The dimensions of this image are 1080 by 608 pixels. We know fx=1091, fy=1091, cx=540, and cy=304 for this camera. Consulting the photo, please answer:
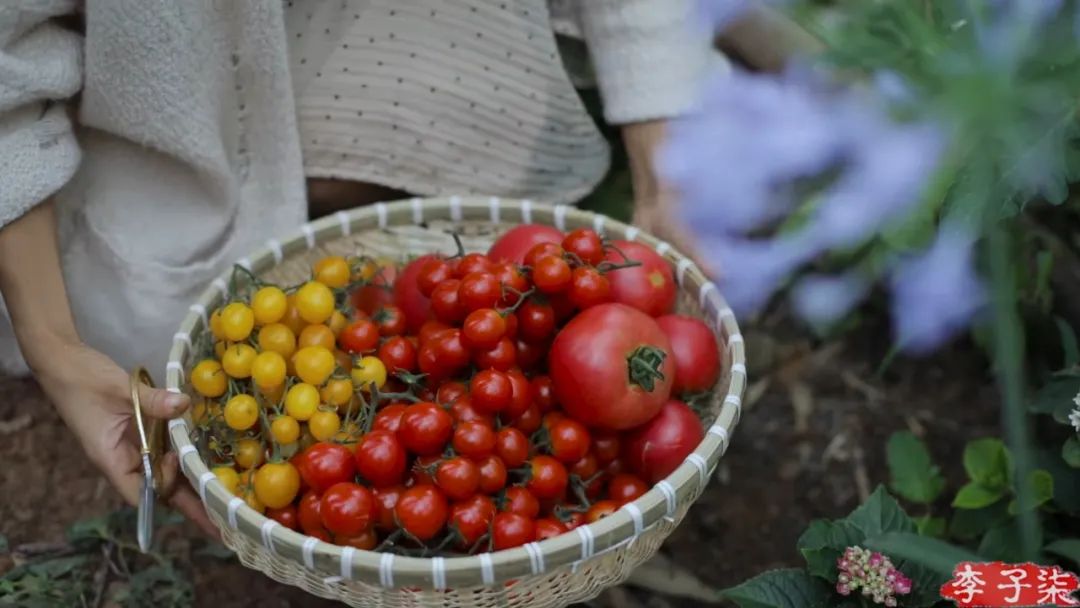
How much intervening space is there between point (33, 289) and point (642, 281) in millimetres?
556

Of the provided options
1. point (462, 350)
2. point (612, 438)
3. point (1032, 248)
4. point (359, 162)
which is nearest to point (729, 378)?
point (612, 438)

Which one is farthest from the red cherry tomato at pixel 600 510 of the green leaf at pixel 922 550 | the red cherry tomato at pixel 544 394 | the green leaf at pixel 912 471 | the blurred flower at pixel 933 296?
the blurred flower at pixel 933 296

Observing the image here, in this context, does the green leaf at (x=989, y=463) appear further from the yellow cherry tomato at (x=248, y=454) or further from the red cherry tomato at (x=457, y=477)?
the yellow cherry tomato at (x=248, y=454)

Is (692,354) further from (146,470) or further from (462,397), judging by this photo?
(146,470)

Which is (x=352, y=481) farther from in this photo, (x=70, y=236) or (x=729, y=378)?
(x=70, y=236)

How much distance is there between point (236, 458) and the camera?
3.03 feet

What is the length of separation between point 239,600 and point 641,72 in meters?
0.70

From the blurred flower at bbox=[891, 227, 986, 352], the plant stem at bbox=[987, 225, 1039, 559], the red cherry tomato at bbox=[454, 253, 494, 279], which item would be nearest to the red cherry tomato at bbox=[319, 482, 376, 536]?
the red cherry tomato at bbox=[454, 253, 494, 279]

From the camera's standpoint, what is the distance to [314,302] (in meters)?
0.97

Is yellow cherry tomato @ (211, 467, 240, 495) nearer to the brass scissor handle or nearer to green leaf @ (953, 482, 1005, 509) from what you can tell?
the brass scissor handle

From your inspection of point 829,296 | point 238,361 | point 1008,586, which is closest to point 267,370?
point 238,361

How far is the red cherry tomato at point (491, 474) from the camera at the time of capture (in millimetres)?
869

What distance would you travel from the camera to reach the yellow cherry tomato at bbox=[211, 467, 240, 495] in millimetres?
873

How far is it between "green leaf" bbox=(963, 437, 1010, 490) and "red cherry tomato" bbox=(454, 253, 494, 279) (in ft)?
1.84
